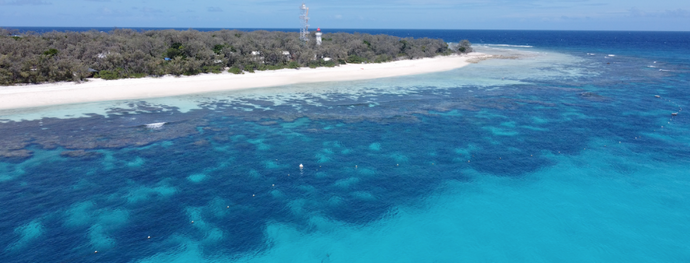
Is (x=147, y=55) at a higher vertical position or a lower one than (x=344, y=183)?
higher

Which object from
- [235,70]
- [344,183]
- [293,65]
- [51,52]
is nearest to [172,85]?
[235,70]

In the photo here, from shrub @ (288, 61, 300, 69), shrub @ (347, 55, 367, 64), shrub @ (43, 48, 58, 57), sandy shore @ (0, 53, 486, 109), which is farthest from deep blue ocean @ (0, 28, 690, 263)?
shrub @ (347, 55, 367, 64)

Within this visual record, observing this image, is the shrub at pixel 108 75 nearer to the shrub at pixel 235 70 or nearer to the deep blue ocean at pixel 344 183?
the deep blue ocean at pixel 344 183

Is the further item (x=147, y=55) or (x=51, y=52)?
(x=147, y=55)

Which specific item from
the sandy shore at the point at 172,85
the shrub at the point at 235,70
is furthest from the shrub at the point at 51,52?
the shrub at the point at 235,70

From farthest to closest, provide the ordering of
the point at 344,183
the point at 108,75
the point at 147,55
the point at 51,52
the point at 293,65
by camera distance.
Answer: the point at 293,65
the point at 147,55
the point at 51,52
the point at 108,75
the point at 344,183

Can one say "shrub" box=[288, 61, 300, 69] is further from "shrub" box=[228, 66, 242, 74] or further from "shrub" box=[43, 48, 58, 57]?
"shrub" box=[43, 48, 58, 57]

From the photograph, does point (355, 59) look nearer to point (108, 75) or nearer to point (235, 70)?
point (235, 70)
